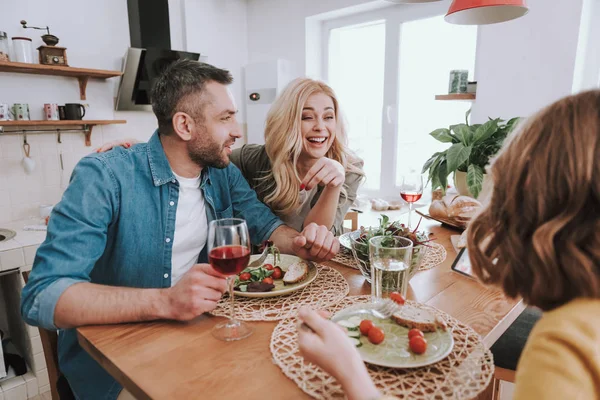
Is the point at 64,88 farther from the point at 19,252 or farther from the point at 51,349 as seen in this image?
the point at 51,349

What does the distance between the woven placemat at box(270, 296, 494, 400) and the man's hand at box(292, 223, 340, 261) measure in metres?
0.40

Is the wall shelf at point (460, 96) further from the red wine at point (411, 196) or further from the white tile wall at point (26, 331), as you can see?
the white tile wall at point (26, 331)

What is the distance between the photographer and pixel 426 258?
1.33 meters

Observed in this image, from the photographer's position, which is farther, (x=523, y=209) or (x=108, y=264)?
(x=108, y=264)

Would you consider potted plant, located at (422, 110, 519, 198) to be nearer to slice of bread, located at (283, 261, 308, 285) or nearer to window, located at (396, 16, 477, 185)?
window, located at (396, 16, 477, 185)

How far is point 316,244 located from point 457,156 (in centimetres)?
110

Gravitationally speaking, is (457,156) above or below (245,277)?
above

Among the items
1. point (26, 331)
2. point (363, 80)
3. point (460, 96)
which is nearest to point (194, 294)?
point (26, 331)

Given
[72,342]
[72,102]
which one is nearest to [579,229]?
[72,342]

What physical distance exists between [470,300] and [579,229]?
1.65 feet

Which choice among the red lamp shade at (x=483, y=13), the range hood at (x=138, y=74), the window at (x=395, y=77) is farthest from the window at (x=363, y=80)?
the red lamp shade at (x=483, y=13)

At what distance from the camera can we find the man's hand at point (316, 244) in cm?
118

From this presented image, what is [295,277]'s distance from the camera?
106cm

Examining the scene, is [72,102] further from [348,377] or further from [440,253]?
[348,377]
